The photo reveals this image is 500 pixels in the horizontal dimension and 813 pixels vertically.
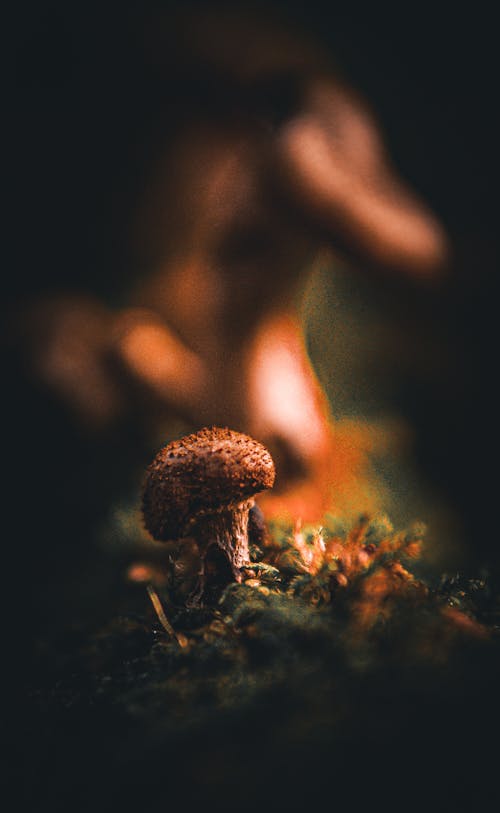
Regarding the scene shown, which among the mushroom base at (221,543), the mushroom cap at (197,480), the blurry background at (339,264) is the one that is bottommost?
the mushroom base at (221,543)

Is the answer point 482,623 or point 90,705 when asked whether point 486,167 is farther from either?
point 90,705

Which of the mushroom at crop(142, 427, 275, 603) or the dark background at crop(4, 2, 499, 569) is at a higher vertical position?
the dark background at crop(4, 2, 499, 569)

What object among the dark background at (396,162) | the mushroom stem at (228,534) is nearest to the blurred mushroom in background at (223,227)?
the dark background at (396,162)

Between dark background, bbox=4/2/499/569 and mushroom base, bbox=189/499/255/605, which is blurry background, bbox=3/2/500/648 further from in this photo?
mushroom base, bbox=189/499/255/605

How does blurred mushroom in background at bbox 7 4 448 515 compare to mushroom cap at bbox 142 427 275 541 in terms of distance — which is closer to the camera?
mushroom cap at bbox 142 427 275 541

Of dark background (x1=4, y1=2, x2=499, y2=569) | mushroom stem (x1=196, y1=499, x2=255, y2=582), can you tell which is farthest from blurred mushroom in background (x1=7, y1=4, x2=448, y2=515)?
mushroom stem (x1=196, y1=499, x2=255, y2=582)

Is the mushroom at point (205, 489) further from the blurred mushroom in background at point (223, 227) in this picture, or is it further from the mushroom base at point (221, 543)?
the blurred mushroom in background at point (223, 227)

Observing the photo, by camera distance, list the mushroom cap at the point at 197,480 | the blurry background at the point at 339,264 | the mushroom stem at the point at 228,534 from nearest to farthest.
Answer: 1. the mushroom cap at the point at 197,480
2. the mushroom stem at the point at 228,534
3. the blurry background at the point at 339,264

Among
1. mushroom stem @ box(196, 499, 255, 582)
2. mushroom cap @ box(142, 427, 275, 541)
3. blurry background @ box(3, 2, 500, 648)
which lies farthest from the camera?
blurry background @ box(3, 2, 500, 648)

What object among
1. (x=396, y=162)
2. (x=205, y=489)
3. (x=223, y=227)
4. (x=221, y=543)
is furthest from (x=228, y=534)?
(x=396, y=162)
